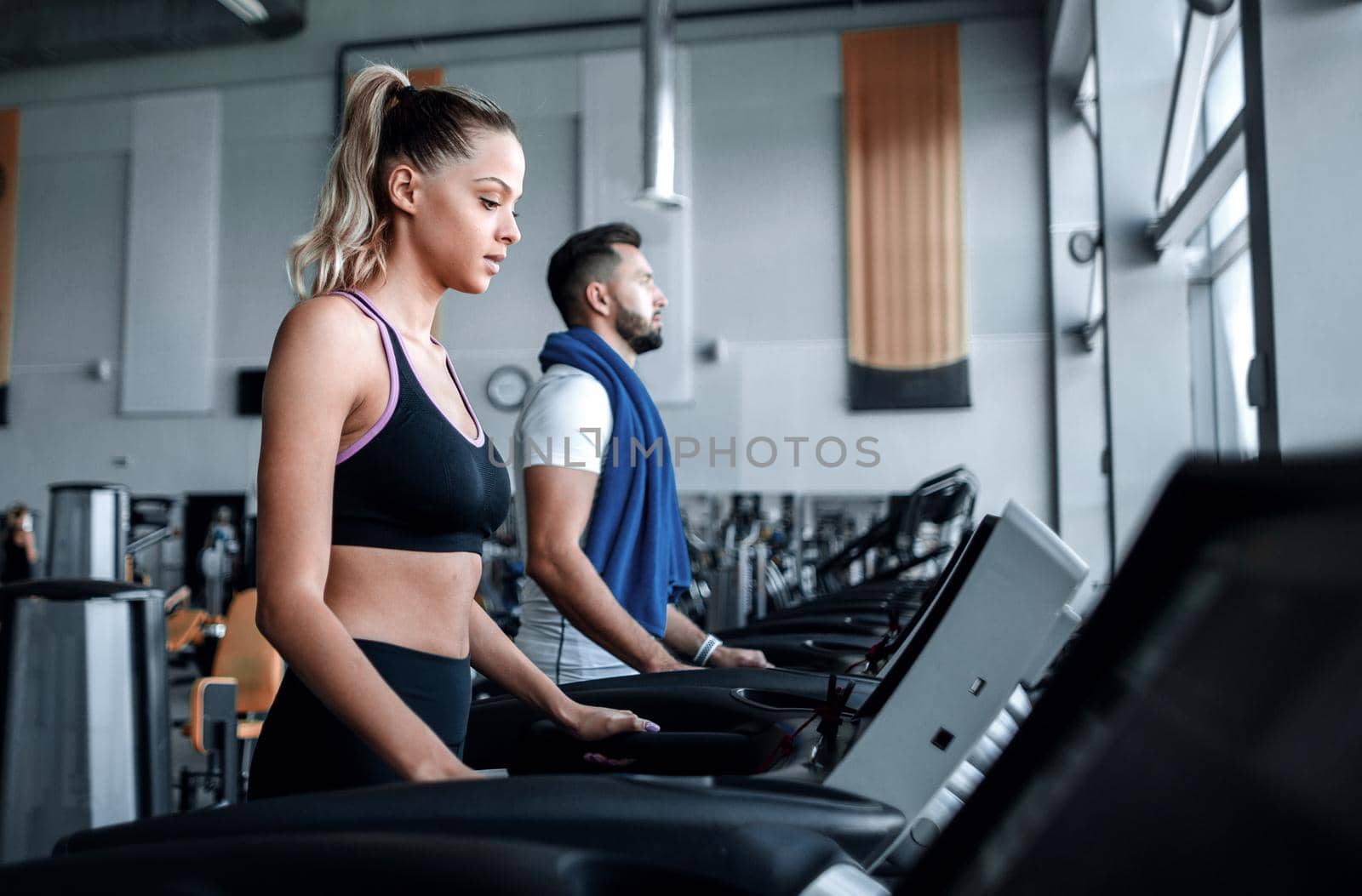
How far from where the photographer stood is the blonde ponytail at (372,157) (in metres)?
1.29

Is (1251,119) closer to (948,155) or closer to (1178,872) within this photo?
(1178,872)

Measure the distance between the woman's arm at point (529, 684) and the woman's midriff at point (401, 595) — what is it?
132mm

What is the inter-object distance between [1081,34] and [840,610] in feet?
20.1

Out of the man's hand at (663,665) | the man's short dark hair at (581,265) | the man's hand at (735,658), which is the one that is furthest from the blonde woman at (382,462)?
the man's short dark hair at (581,265)

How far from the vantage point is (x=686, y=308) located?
9172 millimetres

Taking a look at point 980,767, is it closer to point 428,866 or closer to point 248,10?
point 428,866

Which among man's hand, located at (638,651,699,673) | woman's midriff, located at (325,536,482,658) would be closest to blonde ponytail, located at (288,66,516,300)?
woman's midriff, located at (325,536,482,658)

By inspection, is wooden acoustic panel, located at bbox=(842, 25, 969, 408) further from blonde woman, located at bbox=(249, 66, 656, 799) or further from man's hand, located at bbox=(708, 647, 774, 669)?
blonde woman, located at bbox=(249, 66, 656, 799)

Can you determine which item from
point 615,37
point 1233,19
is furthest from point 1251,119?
point 615,37

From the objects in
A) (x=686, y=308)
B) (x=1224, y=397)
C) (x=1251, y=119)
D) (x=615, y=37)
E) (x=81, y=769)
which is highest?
(x=615, y=37)

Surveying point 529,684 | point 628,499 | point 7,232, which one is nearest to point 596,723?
point 529,684

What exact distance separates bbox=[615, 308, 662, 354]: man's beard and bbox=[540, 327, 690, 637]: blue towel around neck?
84 mm

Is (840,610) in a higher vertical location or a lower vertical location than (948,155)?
lower

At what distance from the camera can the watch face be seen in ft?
30.8
